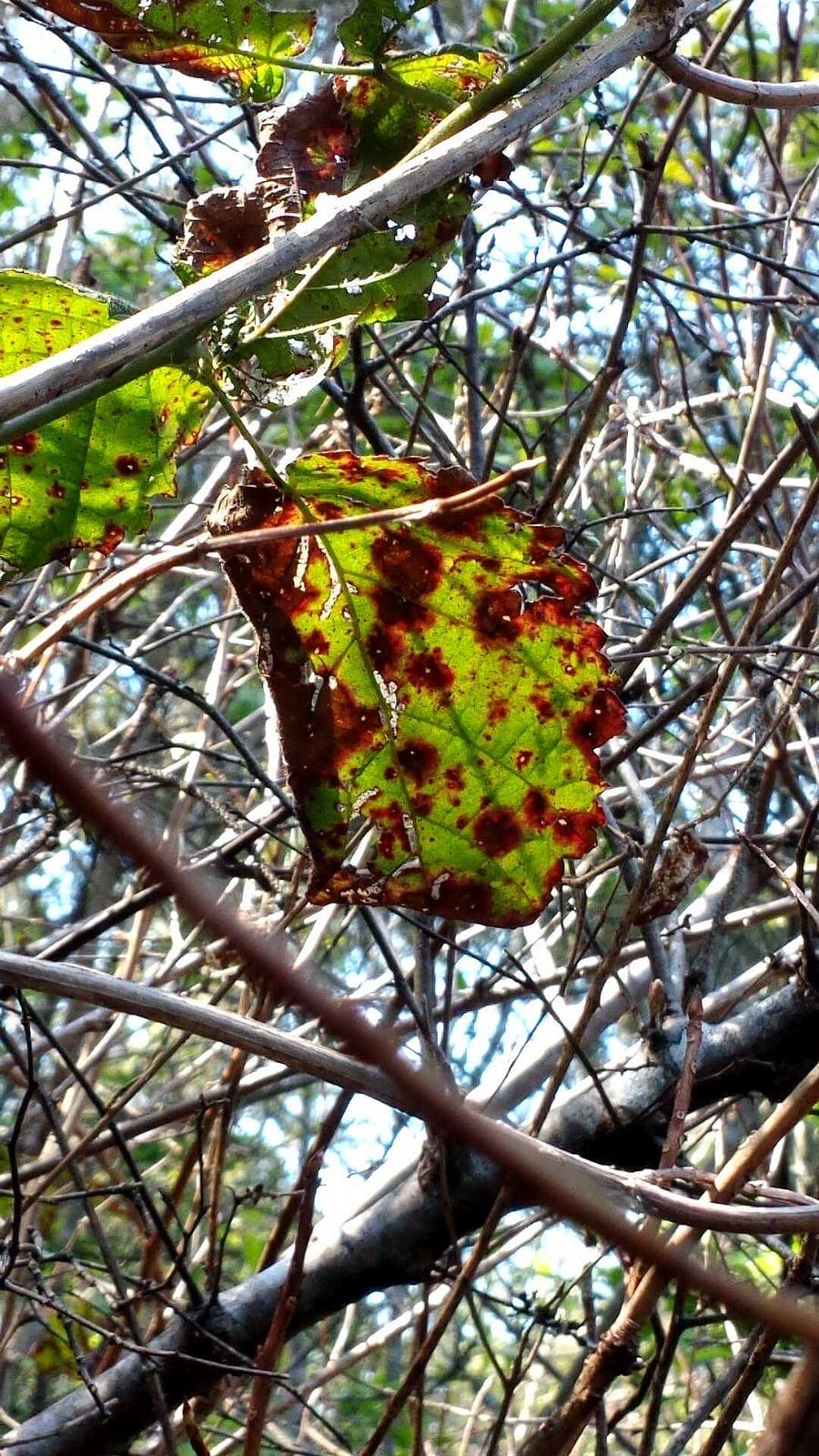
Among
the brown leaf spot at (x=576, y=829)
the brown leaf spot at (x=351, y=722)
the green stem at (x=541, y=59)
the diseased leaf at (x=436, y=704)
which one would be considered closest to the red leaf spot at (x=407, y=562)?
the diseased leaf at (x=436, y=704)

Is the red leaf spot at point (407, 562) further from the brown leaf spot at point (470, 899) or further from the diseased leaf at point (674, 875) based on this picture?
the diseased leaf at point (674, 875)

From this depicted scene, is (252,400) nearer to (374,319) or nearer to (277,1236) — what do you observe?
(374,319)

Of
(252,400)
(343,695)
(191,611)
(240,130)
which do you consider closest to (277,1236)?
(343,695)

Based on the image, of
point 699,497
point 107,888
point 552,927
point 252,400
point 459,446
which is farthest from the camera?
point 107,888

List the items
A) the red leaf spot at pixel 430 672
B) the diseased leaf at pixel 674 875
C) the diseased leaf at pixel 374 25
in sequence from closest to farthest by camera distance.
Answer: the diseased leaf at pixel 374 25 < the red leaf spot at pixel 430 672 < the diseased leaf at pixel 674 875

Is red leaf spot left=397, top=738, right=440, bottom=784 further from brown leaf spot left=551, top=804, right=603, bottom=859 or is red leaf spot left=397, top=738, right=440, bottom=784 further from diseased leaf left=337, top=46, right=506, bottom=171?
diseased leaf left=337, top=46, right=506, bottom=171

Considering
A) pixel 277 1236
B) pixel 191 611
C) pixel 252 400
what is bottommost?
pixel 277 1236

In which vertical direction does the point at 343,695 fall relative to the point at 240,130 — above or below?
below
